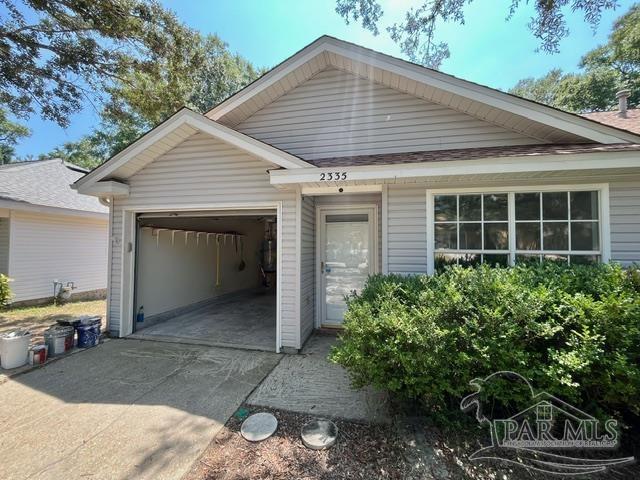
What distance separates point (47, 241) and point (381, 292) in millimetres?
10885

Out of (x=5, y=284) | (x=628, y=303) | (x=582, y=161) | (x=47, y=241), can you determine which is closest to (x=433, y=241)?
(x=582, y=161)

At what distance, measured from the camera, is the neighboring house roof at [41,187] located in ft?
27.5

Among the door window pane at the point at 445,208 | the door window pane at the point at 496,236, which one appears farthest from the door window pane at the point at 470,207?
the door window pane at the point at 496,236

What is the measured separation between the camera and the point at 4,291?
303 inches

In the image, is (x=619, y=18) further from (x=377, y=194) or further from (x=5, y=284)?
(x=5, y=284)

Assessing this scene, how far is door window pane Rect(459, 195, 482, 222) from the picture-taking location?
4.68m

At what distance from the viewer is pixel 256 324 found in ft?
22.4

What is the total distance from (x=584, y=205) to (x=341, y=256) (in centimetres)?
406

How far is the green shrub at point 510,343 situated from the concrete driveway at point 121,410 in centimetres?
170

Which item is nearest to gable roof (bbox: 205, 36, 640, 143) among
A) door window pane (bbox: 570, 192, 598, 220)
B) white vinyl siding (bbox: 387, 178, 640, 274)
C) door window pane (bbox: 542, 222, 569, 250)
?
door window pane (bbox: 570, 192, 598, 220)

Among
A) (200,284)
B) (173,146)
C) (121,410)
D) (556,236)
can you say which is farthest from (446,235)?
(200,284)

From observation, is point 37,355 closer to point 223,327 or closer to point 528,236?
point 223,327

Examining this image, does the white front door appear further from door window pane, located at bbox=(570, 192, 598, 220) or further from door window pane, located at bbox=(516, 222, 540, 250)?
door window pane, located at bbox=(570, 192, 598, 220)

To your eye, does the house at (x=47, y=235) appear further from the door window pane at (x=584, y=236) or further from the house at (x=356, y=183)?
the door window pane at (x=584, y=236)
